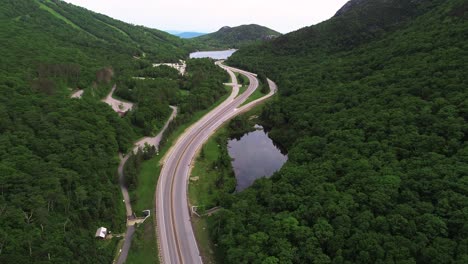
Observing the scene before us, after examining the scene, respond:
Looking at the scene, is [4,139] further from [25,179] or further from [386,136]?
[386,136]

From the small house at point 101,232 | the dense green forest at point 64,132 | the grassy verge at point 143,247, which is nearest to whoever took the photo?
the dense green forest at point 64,132

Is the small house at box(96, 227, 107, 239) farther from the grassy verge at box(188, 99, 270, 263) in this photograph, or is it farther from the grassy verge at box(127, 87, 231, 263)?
the grassy verge at box(188, 99, 270, 263)

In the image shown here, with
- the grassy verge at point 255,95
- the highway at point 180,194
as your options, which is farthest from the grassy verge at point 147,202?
the grassy verge at point 255,95

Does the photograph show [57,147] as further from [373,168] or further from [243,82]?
[243,82]

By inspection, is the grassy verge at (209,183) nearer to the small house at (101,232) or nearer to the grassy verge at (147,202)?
the grassy verge at (147,202)

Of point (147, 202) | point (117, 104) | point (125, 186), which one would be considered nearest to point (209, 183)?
point (147, 202)

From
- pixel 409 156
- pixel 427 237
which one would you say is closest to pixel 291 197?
pixel 427 237

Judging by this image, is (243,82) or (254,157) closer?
(254,157)
